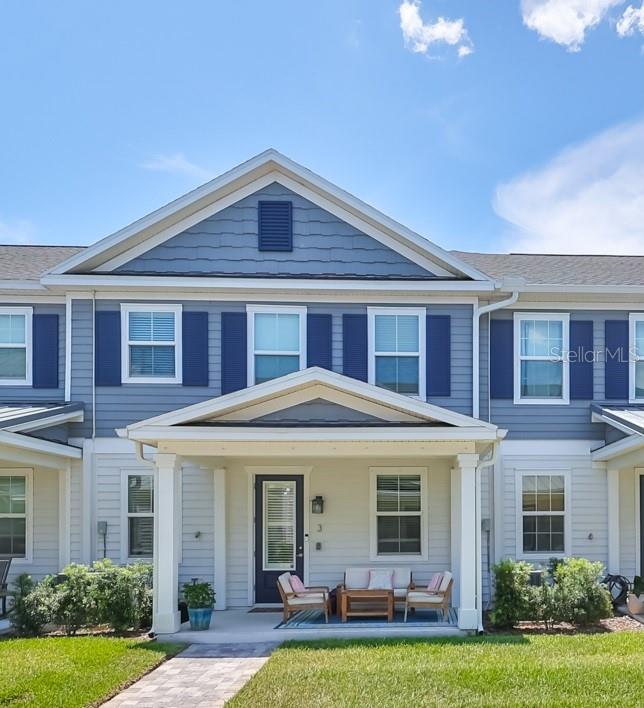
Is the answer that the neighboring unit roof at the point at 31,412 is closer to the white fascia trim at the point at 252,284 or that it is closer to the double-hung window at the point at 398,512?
the white fascia trim at the point at 252,284

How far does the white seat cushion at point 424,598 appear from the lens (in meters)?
9.88

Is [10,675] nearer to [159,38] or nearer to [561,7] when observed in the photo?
[159,38]

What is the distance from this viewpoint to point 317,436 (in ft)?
30.1

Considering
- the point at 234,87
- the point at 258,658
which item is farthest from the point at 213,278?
the point at 258,658

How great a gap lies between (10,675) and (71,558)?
170 inches

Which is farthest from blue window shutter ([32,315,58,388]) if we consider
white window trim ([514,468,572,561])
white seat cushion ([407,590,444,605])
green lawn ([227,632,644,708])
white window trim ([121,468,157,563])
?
white window trim ([514,468,572,561])

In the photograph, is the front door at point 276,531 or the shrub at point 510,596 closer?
the shrub at point 510,596

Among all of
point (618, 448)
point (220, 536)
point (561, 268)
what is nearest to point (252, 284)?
point (220, 536)

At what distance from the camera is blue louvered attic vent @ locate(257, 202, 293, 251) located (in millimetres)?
11641

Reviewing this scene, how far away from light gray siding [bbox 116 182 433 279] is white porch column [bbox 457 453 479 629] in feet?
12.2

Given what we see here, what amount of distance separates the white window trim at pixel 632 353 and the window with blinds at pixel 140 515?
844 cm

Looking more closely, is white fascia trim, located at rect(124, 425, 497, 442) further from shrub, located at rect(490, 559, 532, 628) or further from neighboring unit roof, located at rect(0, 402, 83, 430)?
shrub, located at rect(490, 559, 532, 628)

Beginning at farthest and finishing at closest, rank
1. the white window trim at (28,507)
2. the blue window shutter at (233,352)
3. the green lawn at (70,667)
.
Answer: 1. the blue window shutter at (233,352)
2. the white window trim at (28,507)
3. the green lawn at (70,667)

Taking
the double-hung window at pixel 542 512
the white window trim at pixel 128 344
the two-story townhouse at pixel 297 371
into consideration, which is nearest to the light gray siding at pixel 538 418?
the two-story townhouse at pixel 297 371
